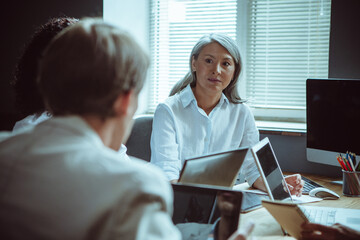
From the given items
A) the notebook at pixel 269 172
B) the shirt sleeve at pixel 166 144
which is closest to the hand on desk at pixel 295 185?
the notebook at pixel 269 172

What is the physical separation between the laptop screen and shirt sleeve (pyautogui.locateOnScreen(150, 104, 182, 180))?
19.7 inches

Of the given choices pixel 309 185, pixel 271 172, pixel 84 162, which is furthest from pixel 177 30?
pixel 84 162

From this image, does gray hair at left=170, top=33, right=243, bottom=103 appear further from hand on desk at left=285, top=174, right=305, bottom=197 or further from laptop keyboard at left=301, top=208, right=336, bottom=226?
laptop keyboard at left=301, top=208, right=336, bottom=226

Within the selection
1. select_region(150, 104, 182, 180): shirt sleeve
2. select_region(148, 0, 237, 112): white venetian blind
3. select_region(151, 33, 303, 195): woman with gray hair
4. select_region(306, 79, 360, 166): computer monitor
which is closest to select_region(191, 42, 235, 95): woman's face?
select_region(151, 33, 303, 195): woman with gray hair

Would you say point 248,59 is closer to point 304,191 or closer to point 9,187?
point 304,191

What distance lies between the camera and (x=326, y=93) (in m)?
1.88

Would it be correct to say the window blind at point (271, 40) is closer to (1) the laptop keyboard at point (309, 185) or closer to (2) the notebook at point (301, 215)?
(1) the laptop keyboard at point (309, 185)

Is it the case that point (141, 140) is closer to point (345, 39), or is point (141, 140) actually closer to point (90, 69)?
point (345, 39)

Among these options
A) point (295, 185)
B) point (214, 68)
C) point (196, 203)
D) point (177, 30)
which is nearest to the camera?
point (196, 203)

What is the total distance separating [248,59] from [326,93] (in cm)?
91

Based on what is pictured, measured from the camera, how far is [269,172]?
151cm

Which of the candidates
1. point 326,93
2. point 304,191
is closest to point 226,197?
point 304,191

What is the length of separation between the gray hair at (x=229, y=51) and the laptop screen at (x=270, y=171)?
699 millimetres

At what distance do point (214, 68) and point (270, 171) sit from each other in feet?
2.40
